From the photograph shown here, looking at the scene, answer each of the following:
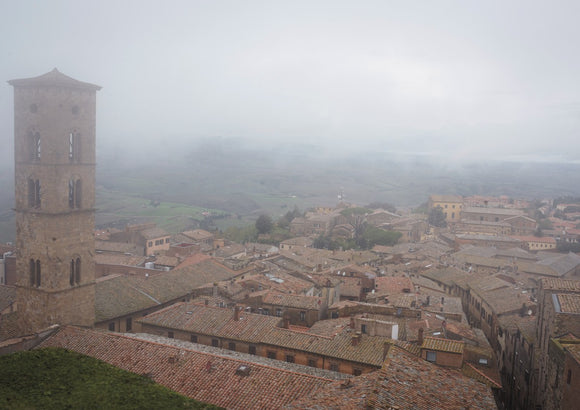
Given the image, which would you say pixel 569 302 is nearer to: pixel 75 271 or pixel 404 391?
pixel 404 391

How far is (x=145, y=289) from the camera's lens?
32250 mm

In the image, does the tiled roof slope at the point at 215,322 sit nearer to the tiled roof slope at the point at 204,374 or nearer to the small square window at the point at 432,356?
the tiled roof slope at the point at 204,374

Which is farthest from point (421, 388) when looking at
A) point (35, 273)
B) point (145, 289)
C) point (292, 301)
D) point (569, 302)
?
point (145, 289)

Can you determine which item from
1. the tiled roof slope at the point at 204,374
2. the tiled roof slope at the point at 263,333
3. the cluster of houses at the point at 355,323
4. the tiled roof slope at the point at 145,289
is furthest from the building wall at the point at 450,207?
the tiled roof slope at the point at 204,374

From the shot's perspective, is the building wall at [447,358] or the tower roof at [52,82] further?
the tower roof at [52,82]

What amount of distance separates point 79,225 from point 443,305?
21927 mm

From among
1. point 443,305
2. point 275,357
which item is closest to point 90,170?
point 275,357

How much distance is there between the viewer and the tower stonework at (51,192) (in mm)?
21391

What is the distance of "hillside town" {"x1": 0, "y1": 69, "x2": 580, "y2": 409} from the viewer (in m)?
15.4

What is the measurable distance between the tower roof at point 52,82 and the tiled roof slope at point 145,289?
1218 centimetres

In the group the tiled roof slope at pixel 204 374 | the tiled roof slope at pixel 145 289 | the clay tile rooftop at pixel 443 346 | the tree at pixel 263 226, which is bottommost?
the tree at pixel 263 226

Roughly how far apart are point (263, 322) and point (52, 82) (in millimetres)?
14443

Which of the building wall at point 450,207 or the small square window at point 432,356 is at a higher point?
the small square window at point 432,356

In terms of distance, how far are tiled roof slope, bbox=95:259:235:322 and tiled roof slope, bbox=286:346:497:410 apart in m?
18.1
